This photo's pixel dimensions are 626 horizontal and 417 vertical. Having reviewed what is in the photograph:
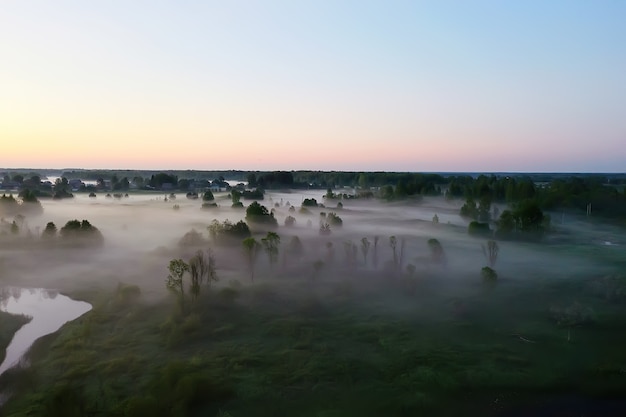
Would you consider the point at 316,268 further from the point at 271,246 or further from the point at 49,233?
the point at 49,233

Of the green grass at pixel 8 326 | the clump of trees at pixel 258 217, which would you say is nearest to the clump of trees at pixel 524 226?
the clump of trees at pixel 258 217

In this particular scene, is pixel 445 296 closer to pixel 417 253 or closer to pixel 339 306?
pixel 339 306

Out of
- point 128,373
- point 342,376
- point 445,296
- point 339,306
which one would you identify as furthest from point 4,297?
point 445,296

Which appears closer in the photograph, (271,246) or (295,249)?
(271,246)

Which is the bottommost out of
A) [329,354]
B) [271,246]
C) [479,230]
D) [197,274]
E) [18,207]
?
[329,354]

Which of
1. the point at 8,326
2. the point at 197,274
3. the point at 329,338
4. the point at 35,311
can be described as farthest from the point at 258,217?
the point at 329,338

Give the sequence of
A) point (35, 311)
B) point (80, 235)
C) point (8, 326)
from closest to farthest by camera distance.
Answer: point (8, 326) → point (35, 311) → point (80, 235)

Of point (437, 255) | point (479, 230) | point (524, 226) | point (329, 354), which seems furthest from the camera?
point (479, 230)

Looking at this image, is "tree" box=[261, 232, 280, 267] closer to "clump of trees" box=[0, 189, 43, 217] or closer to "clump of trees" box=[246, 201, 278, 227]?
"clump of trees" box=[246, 201, 278, 227]
